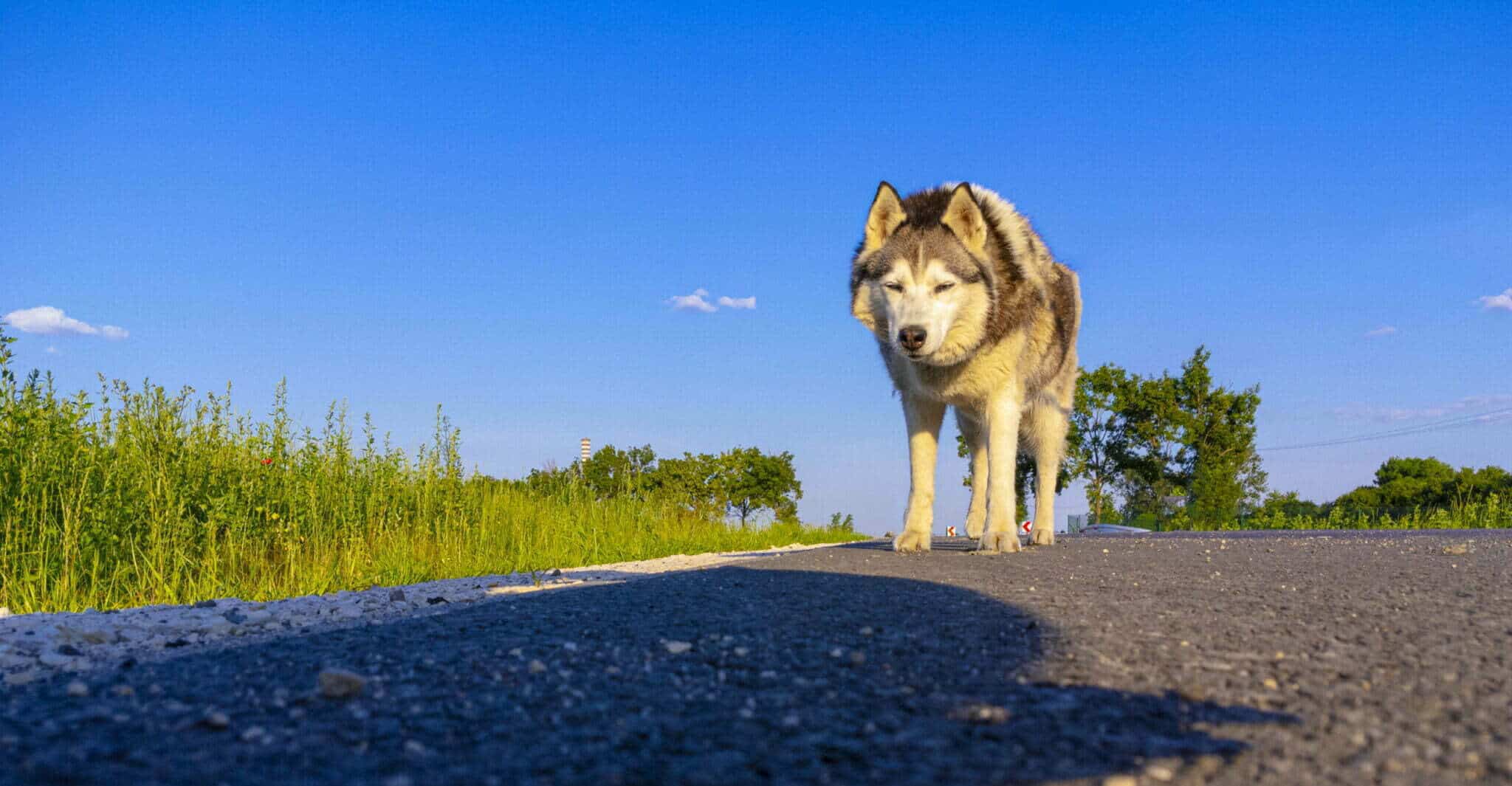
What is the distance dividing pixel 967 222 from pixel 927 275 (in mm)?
650

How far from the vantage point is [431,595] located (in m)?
5.92

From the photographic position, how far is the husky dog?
278 inches

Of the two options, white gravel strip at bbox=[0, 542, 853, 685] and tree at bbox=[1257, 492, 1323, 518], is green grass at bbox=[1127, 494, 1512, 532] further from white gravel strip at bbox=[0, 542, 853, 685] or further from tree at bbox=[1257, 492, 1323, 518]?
white gravel strip at bbox=[0, 542, 853, 685]

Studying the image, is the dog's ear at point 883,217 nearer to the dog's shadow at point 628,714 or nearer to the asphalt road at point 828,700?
the asphalt road at point 828,700

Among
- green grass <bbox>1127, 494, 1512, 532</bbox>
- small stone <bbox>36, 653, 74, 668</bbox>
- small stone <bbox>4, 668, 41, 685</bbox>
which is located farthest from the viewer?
green grass <bbox>1127, 494, 1512, 532</bbox>

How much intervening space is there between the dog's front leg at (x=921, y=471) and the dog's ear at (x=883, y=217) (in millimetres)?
1269

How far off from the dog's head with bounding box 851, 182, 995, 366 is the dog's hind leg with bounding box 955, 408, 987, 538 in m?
1.63

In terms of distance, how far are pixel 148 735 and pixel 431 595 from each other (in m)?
3.68

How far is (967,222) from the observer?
7.34m

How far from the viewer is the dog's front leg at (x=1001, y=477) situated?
23.5 feet

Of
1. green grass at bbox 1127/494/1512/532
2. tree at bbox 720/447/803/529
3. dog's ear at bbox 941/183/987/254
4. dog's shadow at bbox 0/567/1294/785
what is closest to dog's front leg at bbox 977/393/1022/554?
dog's ear at bbox 941/183/987/254

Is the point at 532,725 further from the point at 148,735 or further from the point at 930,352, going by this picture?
the point at 930,352

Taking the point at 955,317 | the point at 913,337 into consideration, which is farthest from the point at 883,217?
the point at 913,337

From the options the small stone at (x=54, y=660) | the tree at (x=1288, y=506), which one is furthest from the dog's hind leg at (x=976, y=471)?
the tree at (x=1288, y=506)
